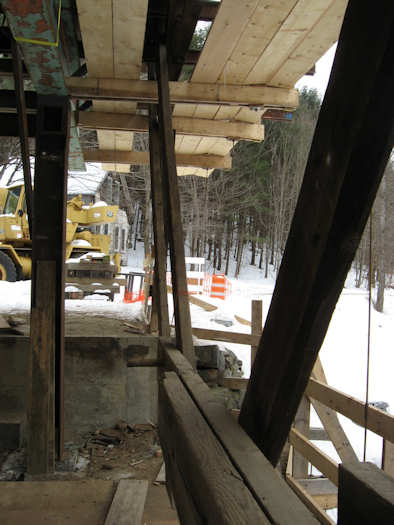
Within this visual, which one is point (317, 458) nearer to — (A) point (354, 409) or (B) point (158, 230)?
(A) point (354, 409)

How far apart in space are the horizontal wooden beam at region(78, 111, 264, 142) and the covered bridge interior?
0.01 metres

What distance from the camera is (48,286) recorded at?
3943 mm

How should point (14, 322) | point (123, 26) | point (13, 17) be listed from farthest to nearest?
point (14, 322), point (123, 26), point (13, 17)

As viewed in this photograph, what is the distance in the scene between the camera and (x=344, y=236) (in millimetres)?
1045

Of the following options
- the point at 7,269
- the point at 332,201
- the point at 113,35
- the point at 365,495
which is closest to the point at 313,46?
the point at 113,35

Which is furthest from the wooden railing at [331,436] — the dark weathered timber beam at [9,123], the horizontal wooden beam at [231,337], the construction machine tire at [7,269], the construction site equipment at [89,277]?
the construction machine tire at [7,269]

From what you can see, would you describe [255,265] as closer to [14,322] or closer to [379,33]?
[14,322]

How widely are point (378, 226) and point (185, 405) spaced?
22.3m

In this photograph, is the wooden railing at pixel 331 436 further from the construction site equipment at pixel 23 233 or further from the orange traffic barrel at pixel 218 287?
the orange traffic barrel at pixel 218 287

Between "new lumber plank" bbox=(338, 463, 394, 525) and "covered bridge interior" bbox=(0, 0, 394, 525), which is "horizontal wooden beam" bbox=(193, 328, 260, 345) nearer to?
"covered bridge interior" bbox=(0, 0, 394, 525)

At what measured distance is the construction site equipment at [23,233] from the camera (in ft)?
48.5

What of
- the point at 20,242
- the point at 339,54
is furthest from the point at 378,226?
the point at 339,54

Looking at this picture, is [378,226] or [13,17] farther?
[378,226]

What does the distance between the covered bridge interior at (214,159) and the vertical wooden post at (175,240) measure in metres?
0.01
